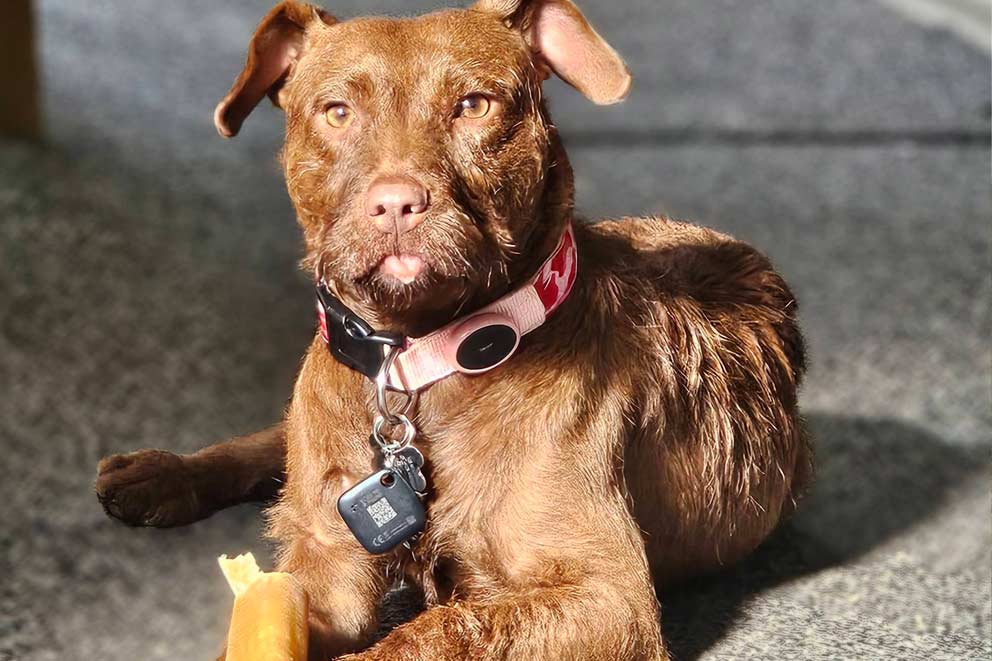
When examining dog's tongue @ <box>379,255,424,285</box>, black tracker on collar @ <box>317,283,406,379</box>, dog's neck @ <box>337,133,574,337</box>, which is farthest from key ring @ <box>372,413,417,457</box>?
dog's tongue @ <box>379,255,424,285</box>

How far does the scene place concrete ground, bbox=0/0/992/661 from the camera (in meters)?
5.83

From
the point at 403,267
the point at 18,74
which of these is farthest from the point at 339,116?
the point at 18,74

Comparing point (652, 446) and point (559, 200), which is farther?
point (652, 446)

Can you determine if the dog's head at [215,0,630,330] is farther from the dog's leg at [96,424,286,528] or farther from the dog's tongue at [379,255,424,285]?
the dog's leg at [96,424,286,528]

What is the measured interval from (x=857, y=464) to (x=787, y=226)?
125 inches

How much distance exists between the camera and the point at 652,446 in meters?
3.53

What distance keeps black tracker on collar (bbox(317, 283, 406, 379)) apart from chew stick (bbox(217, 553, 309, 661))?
519mm

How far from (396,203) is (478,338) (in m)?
0.46

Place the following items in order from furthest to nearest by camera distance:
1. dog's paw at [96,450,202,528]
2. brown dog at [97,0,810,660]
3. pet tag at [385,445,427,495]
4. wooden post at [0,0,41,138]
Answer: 1. wooden post at [0,0,41,138]
2. dog's paw at [96,450,202,528]
3. pet tag at [385,445,427,495]
4. brown dog at [97,0,810,660]

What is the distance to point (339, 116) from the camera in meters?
3.04

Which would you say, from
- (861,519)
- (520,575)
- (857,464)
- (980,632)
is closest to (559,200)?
(520,575)

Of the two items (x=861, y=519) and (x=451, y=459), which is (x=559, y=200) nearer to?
(x=451, y=459)

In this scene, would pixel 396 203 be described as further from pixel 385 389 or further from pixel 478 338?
pixel 385 389

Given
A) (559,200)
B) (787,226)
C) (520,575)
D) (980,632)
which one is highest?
(559,200)
